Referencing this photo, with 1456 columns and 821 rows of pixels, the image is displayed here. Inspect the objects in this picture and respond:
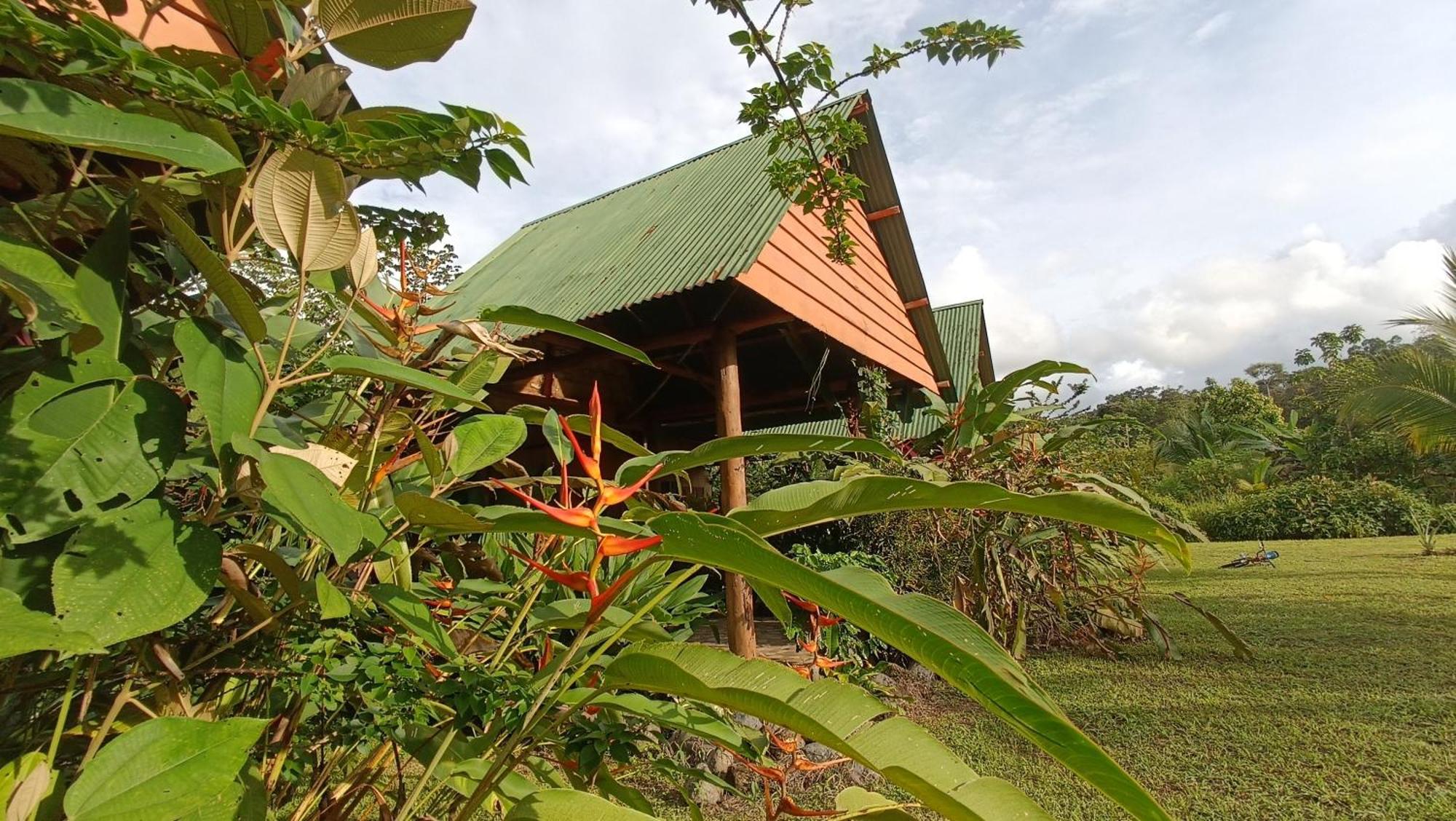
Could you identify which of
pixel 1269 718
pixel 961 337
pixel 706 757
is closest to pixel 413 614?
pixel 706 757

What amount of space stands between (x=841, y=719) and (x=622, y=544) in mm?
238

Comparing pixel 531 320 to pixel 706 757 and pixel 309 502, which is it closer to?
pixel 309 502

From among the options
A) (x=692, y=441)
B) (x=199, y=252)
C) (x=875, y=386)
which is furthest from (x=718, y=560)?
(x=692, y=441)

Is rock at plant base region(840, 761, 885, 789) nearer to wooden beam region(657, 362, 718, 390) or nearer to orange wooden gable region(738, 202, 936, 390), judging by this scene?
wooden beam region(657, 362, 718, 390)

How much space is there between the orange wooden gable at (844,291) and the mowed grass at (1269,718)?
254cm

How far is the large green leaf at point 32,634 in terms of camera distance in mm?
406

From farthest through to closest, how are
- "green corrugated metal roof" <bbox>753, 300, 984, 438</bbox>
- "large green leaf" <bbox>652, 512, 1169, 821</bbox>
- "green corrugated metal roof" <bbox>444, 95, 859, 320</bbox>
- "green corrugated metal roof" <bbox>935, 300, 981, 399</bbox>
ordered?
"green corrugated metal roof" <bbox>935, 300, 981, 399</bbox> < "green corrugated metal roof" <bbox>753, 300, 984, 438</bbox> < "green corrugated metal roof" <bbox>444, 95, 859, 320</bbox> < "large green leaf" <bbox>652, 512, 1169, 821</bbox>

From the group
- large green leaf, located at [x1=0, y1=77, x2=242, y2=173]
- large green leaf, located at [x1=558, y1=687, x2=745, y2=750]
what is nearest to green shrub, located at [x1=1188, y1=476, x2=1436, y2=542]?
large green leaf, located at [x1=558, y1=687, x2=745, y2=750]

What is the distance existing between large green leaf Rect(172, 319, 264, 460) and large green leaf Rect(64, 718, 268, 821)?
0.65 feet

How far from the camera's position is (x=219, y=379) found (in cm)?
58

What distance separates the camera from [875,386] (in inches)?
209

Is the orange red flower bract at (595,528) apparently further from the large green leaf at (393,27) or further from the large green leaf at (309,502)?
the large green leaf at (393,27)

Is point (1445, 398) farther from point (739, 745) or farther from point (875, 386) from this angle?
point (739, 745)

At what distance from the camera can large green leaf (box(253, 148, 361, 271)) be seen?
655 millimetres
